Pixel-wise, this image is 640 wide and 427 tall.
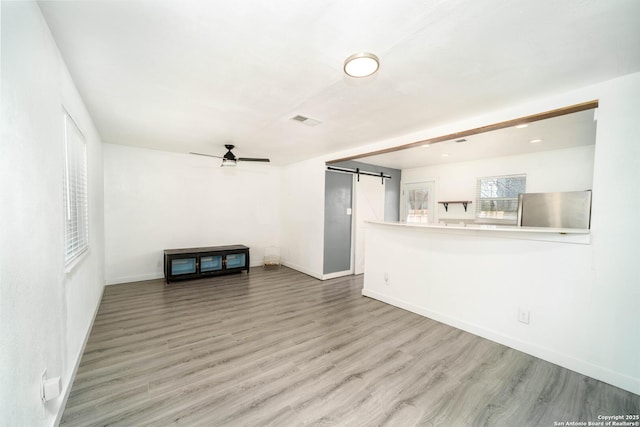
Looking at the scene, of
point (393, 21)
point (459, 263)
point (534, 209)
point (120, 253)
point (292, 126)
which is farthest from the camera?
point (120, 253)

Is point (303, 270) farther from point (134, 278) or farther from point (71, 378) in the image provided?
Result: point (71, 378)

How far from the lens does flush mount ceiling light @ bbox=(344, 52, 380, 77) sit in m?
1.69

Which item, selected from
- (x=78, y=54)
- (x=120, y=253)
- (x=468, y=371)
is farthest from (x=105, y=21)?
(x=120, y=253)

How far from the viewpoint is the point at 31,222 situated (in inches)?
50.1

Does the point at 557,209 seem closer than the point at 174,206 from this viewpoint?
Yes

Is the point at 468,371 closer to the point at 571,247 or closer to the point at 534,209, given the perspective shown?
the point at 571,247

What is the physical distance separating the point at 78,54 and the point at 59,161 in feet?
2.62

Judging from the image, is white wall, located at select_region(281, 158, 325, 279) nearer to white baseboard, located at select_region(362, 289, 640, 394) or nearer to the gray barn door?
the gray barn door

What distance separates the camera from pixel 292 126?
10.9 ft

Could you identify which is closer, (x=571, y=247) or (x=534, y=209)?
(x=571, y=247)

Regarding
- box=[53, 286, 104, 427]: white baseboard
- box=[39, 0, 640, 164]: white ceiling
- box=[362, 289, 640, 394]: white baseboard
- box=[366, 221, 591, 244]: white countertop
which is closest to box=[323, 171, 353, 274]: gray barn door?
box=[362, 289, 640, 394]: white baseboard

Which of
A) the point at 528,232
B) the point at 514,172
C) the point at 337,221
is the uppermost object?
the point at 514,172

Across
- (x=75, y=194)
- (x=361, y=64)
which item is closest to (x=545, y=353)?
(x=361, y=64)

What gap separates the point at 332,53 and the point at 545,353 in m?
3.28
